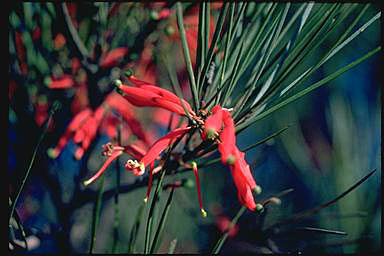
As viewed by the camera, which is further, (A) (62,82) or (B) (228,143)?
(A) (62,82)

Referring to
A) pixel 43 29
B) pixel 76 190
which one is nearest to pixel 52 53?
pixel 43 29

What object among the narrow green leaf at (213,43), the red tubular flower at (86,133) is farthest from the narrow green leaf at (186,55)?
the red tubular flower at (86,133)

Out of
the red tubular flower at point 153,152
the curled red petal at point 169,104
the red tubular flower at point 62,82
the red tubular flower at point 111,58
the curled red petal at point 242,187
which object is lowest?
the curled red petal at point 242,187

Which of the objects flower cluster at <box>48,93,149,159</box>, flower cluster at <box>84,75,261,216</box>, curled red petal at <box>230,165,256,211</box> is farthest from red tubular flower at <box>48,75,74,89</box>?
curled red petal at <box>230,165,256,211</box>

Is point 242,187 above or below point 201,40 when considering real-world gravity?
below

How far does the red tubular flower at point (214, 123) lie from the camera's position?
334 millimetres

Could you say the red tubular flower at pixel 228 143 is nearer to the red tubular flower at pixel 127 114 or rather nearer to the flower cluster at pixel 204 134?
the flower cluster at pixel 204 134

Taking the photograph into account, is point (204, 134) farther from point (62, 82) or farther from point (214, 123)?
point (62, 82)

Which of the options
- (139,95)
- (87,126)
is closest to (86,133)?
(87,126)

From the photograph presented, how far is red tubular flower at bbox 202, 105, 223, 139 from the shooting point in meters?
0.33

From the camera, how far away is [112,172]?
78cm

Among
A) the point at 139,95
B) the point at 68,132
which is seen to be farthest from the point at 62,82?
the point at 139,95

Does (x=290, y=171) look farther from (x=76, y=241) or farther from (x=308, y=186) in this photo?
(x=76, y=241)

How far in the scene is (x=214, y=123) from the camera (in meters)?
0.34
